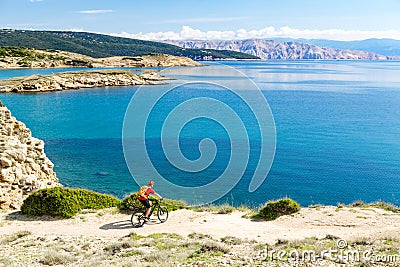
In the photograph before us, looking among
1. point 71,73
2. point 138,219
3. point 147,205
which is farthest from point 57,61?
point 147,205

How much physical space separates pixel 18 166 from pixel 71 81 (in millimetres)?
79880

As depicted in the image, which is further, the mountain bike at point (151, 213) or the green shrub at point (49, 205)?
the green shrub at point (49, 205)

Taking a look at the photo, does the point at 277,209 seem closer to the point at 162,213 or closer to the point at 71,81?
the point at 162,213

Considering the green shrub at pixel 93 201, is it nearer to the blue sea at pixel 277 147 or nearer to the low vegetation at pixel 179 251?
the low vegetation at pixel 179 251

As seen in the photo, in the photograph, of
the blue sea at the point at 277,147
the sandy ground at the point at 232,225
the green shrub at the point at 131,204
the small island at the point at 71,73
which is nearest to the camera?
the sandy ground at the point at 232,225

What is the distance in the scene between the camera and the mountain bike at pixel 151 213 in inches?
602

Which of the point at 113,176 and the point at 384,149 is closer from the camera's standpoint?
the point at 113,176

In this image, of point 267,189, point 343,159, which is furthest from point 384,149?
point 267,189

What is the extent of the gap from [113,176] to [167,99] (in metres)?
49.8

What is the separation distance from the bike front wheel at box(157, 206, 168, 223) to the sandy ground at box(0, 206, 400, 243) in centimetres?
21

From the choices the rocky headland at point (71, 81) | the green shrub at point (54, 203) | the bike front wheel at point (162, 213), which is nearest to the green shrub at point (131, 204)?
the bike front wheel at point (162, 213)

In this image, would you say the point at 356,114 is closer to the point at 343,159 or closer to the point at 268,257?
the point at 343,159

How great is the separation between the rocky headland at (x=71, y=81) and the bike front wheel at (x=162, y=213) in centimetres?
7546

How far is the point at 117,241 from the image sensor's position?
515 inches
